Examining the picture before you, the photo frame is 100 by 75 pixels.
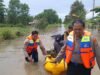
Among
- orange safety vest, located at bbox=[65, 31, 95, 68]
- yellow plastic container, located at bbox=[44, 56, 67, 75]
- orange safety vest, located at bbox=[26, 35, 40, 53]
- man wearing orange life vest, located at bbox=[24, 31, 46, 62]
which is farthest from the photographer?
orange safety vest, located at bbox=[26, 35, 40, 53]

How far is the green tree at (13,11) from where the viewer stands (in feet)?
241

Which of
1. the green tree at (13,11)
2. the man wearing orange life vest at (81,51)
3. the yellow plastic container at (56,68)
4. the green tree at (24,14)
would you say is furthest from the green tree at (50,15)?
the man wearing orange life vest at (81,51)

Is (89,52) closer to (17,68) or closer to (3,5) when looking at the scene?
(17,68)

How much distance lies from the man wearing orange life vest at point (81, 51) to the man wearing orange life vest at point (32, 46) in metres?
4.60

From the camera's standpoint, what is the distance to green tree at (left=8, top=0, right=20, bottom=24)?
7350cm

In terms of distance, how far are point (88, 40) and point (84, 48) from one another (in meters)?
0.16

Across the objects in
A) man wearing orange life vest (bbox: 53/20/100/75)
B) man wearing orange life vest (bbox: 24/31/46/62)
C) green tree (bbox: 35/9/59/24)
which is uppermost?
man wearing orange life vest (bbox: 53/20/100/75)

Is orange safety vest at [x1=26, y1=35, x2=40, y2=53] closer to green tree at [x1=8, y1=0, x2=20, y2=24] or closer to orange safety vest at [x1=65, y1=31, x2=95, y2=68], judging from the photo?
orange safety vest at [x1=65, y1=31, x2=95, y2=68]

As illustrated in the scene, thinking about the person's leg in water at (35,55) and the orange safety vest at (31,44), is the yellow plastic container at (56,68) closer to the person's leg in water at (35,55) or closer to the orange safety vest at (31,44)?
the orange safety vest at (31,44)

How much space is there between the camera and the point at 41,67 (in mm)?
10352

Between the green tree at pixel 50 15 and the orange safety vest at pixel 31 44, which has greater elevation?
the orange safety vest at pixel 31 44

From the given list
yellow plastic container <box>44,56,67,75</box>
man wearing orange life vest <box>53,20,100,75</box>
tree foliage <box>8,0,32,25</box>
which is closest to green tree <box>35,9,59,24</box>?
tree foliage <box>8,0,32,25</box>

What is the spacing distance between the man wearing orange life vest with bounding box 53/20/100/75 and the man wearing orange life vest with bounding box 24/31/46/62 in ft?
15.1

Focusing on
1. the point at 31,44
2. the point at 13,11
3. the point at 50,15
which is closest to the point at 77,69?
the point at 31,44
